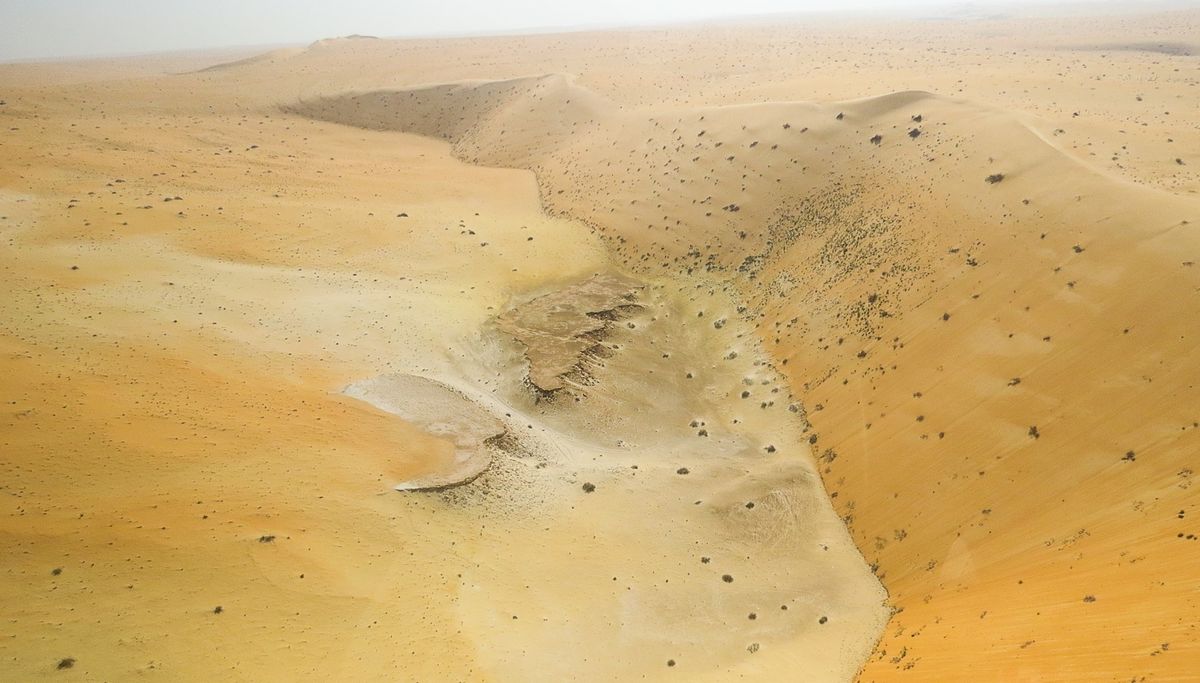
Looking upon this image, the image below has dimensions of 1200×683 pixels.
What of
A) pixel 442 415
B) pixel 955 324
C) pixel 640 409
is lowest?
pixel 640 409

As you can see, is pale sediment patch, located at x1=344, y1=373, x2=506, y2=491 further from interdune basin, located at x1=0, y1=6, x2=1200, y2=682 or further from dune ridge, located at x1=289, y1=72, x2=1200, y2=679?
dune ridge, located at x1=289, y1=72, x2=1200, y2=679

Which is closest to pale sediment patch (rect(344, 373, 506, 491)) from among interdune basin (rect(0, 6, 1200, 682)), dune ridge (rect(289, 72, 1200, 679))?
interdune basin (rect(0, 6, 1200, 682))

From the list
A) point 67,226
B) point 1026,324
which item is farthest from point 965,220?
point 67,226

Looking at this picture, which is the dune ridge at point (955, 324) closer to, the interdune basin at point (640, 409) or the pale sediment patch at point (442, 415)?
the interdune basin at point (640, 409)

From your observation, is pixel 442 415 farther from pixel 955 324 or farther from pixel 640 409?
pixel 955 324

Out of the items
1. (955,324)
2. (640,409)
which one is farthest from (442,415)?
(955,324)

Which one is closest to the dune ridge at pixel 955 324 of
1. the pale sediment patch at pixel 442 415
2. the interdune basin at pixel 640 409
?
the interdune basin at pixel 640 409

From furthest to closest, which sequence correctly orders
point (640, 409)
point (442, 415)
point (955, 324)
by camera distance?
Answer: point (640, 409) → point (955, 324) → point (442, 415)
